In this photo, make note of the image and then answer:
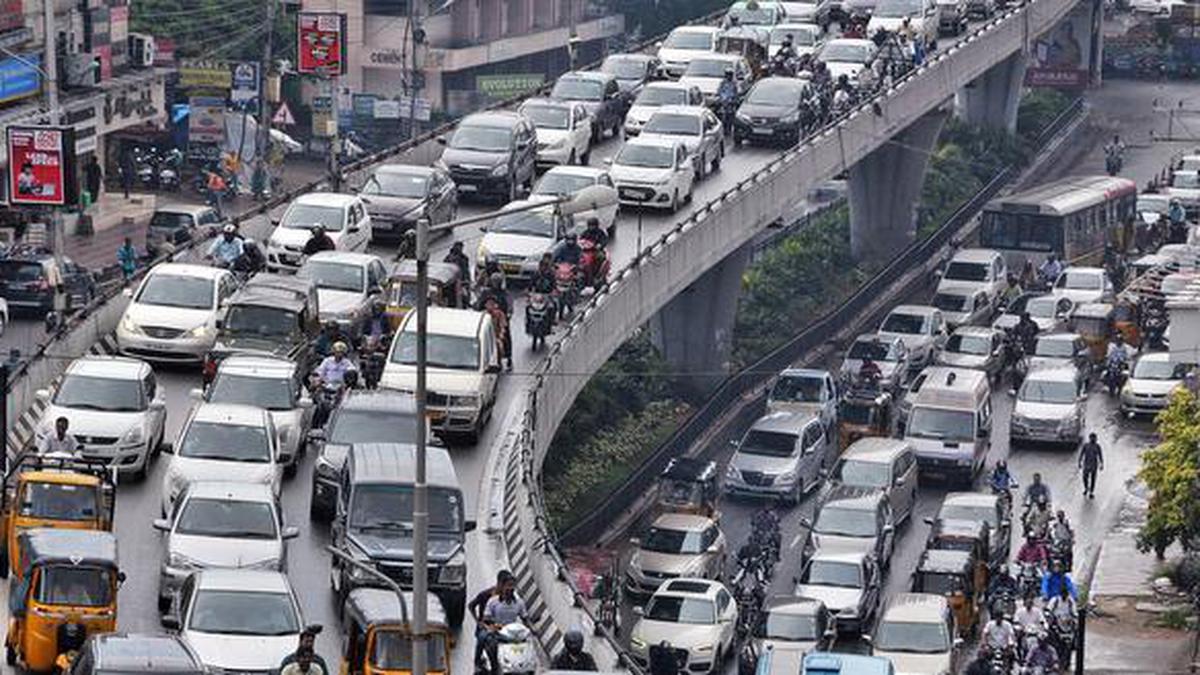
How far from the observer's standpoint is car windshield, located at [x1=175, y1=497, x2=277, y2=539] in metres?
37.7

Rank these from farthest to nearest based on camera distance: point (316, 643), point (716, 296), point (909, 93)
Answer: point (909, 93)
point (716, 296)
point (316, 643)

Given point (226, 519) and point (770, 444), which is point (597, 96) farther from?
point (226, 519)

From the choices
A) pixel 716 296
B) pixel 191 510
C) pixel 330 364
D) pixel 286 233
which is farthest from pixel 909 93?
pixel 191 510

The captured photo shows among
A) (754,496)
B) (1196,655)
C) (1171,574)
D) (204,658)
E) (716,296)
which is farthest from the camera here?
(716,296)

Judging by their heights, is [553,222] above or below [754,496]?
above

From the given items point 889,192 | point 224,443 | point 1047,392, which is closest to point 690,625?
point 224,443

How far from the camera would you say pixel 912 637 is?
47969mm

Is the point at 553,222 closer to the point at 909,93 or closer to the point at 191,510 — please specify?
the point at 191,510

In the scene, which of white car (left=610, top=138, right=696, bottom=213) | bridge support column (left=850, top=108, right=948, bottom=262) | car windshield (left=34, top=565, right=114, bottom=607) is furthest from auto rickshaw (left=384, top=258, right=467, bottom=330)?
bridge support column (left=850, top=108, right=948, bottom=262)

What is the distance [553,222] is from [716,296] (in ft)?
57.6

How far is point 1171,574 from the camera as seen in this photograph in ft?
184

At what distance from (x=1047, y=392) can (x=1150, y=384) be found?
3.21 m

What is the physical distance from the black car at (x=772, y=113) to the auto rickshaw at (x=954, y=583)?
66.8 feet

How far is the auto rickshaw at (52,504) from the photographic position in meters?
37.6
